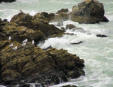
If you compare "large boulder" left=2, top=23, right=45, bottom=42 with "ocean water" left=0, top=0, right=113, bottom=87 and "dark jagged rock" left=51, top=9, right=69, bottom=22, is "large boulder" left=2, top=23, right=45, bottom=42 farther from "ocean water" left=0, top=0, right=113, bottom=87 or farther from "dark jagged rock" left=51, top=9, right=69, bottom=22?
"dark jagged rock" left=51, top=9, right=69, bottom=22

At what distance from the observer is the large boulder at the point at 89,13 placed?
33.6 m

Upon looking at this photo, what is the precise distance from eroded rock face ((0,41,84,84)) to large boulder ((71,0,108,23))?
1342 centimetres

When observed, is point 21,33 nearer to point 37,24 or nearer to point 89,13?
point 37,24

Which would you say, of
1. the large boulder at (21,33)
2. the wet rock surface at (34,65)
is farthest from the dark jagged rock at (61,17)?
the wet rock surface at (34,65)

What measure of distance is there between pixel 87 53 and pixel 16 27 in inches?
235

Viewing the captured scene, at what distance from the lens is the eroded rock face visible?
61.2ft

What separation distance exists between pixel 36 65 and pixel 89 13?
53.1 feet

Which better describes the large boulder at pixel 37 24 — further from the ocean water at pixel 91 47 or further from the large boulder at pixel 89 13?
the large boulder at pixel 89 13

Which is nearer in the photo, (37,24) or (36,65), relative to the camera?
(36,65)

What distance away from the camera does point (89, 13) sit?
111 feet

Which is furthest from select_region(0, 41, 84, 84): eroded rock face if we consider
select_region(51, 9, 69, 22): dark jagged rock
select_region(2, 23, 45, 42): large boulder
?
select_region(51, 9, 69, 22): dark jagged rock

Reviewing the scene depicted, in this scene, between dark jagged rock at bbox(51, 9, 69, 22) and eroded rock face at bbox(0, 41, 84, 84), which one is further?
dark jagged rock at bbox(51, 9, 69, 22)

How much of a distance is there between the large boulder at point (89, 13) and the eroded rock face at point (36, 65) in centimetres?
1342

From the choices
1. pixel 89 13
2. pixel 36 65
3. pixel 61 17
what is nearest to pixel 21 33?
pixel 36 65
